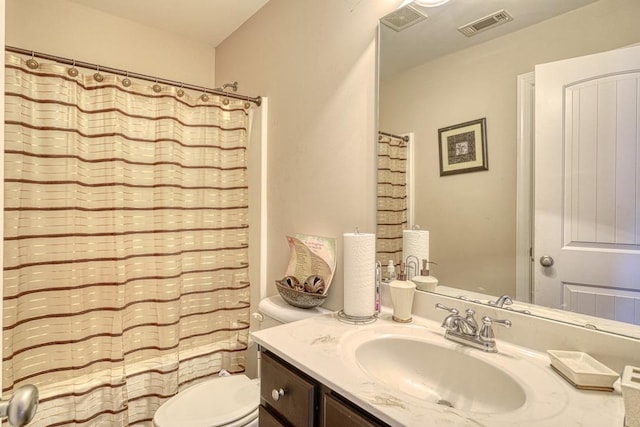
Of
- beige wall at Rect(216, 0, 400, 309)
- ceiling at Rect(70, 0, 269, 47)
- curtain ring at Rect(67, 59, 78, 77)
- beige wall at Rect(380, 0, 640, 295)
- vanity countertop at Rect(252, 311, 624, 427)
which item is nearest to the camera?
vanity countertop at Rect(252, 311, 624, 427)

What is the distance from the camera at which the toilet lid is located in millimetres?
1227

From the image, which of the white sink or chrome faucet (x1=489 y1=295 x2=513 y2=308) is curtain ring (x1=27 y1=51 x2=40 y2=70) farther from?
chrome faucet (x1=489 y1=295 x2=513 y2=308)

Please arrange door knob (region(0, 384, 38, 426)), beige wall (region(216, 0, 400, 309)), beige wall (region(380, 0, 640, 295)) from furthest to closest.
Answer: beige wall (region(216, 0, 400, 309)) → beige wall (region(380, 0, 640, 295)) → door knob (region(0, 384, 38, 426))

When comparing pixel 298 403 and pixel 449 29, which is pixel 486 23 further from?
pixel 298 403

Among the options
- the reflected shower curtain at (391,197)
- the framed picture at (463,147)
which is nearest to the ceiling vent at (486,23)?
the framed picture at (463,147)

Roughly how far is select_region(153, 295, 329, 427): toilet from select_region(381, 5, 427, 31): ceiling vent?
1.19 m

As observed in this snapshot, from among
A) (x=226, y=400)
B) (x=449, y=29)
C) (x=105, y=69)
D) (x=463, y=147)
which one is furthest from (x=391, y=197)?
(x=105, y=69)

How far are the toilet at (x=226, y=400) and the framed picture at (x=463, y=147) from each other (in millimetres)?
792

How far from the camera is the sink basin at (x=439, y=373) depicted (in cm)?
81

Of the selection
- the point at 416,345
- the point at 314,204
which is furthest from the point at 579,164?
the point at 314,204

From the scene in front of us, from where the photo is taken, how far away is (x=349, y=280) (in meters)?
1.17

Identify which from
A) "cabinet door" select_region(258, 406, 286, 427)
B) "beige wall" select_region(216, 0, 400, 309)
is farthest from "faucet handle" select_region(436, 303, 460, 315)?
"cabinet door" select_region(258, 406, 286, 427)

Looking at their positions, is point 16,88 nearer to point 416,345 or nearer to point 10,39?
point 10,39

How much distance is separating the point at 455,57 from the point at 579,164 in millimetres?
537
